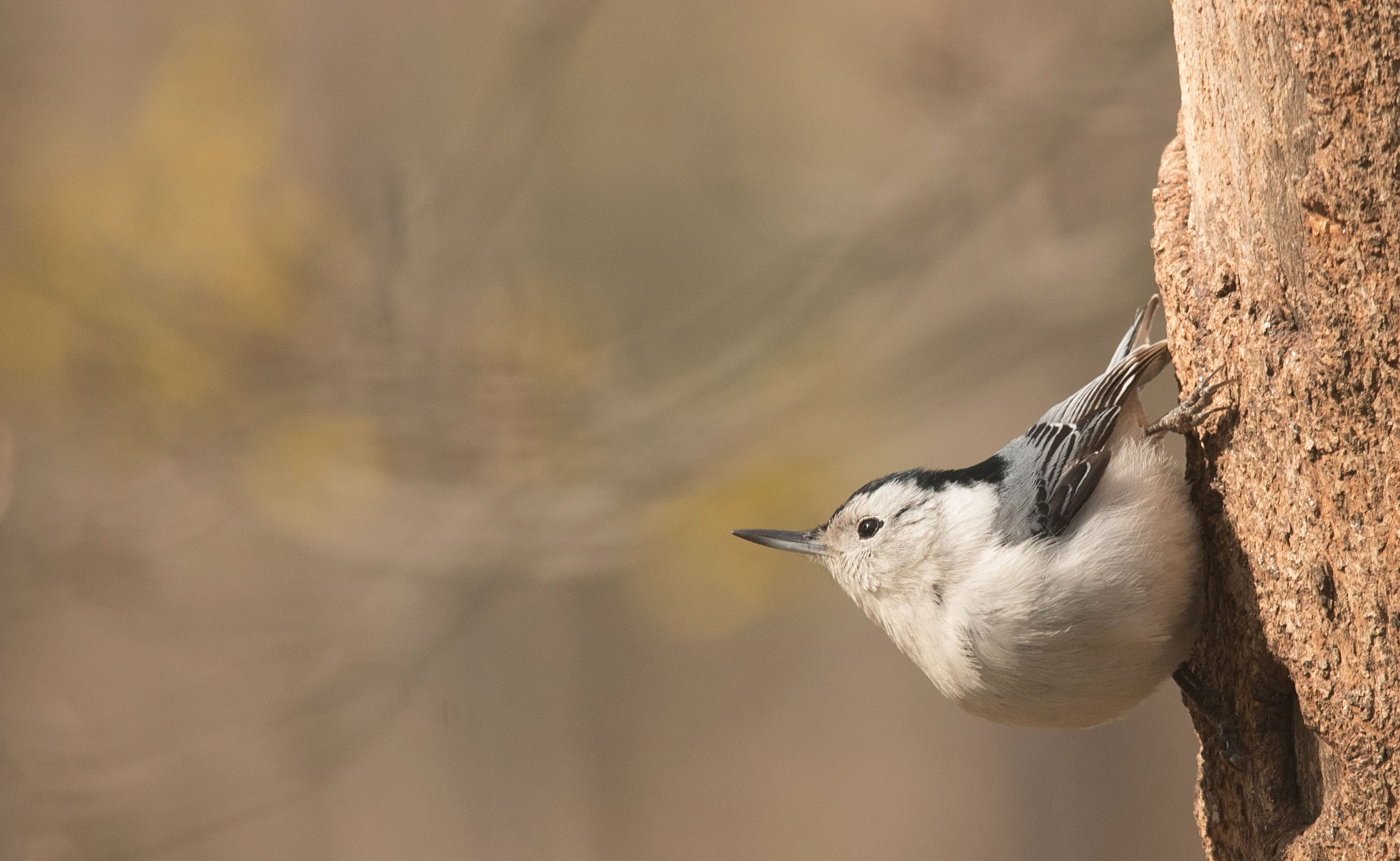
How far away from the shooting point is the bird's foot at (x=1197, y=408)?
1.41 meters

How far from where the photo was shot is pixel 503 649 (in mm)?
4273

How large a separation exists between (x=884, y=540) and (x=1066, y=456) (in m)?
0.31

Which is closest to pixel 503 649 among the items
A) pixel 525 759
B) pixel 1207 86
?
pixel 525 759

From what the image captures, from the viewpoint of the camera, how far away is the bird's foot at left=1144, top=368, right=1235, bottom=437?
1.41 m

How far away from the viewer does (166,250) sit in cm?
313

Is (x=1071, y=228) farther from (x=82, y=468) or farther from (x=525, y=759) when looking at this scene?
(x=82, y=468)

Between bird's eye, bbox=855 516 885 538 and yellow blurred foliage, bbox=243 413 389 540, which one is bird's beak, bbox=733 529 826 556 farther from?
yellow blurred foliage, bbox=243 413 389 540

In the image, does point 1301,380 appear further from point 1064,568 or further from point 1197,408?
point 1064,568

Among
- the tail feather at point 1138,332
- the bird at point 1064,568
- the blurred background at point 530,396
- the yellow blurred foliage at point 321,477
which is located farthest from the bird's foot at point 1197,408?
the yellow blurred foliage at point 321,477

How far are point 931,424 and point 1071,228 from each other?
1.02m

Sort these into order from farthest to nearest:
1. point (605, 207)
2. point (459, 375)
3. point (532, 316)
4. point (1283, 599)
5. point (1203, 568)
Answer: point (605, 207)
point (532, 316)
point (459, 375)
point (1203, 568)
point (1283, 599)

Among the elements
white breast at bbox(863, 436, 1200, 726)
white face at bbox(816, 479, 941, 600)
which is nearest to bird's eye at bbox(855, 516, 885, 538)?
white face at bbox(816, 479, 941, 600)

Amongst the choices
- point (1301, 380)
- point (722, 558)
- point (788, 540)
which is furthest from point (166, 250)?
point (1301, 380)

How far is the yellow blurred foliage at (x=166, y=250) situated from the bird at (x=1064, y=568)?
6.94 feet
